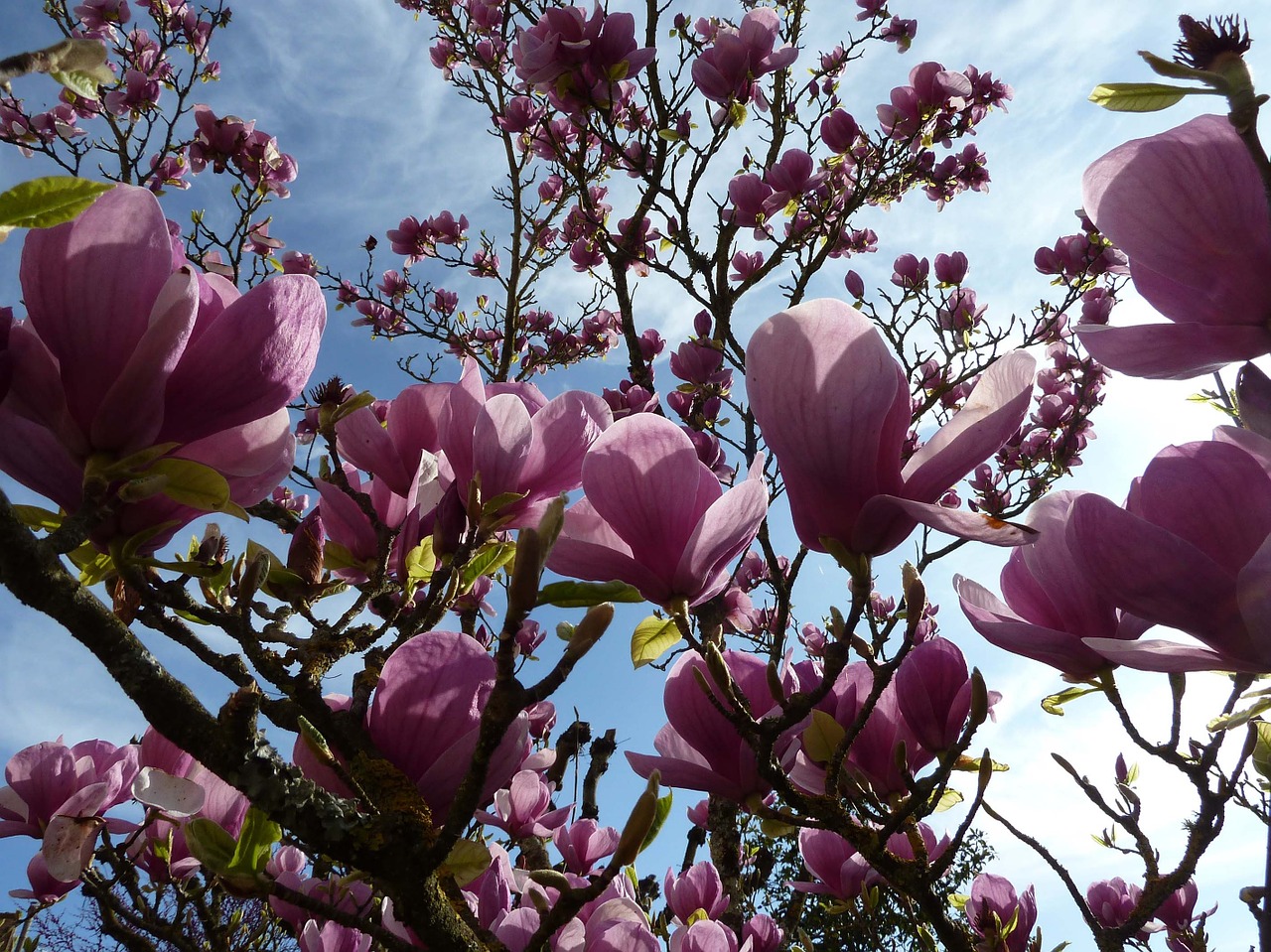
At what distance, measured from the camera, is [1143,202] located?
23.9 inches

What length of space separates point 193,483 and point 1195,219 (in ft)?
2.36

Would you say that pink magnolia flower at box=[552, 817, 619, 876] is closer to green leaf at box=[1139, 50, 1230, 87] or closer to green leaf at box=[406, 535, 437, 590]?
green leaf at box=[406, 535, 437, 590]

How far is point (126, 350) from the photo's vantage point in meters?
0.55

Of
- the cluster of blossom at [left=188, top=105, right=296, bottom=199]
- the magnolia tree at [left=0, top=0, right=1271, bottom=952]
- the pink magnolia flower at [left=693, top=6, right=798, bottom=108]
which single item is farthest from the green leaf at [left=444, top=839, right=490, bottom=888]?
the cluster of blossom at [left=188, top=105, right=296, bottom=199]

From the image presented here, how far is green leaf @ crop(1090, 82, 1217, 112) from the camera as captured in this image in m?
0.53

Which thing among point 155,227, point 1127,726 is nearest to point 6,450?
point 155,227

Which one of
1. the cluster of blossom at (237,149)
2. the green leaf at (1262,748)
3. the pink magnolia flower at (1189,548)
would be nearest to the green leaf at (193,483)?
the pink magnolia flower at (1189,548)

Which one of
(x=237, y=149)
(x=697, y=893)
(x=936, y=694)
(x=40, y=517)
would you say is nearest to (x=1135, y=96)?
(x=936, y=694)

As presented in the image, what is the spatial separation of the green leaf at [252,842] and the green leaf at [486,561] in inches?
11.7

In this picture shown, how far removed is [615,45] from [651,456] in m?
2.11

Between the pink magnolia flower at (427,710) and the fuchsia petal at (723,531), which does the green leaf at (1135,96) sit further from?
the pink magnolia flower at (427,710)

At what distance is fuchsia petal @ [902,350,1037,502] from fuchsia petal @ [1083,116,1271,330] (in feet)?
0.36

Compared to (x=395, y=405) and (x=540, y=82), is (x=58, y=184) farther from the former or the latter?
(x=540, y=82)

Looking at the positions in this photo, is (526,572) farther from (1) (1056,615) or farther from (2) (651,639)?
(1) (1056,615)
